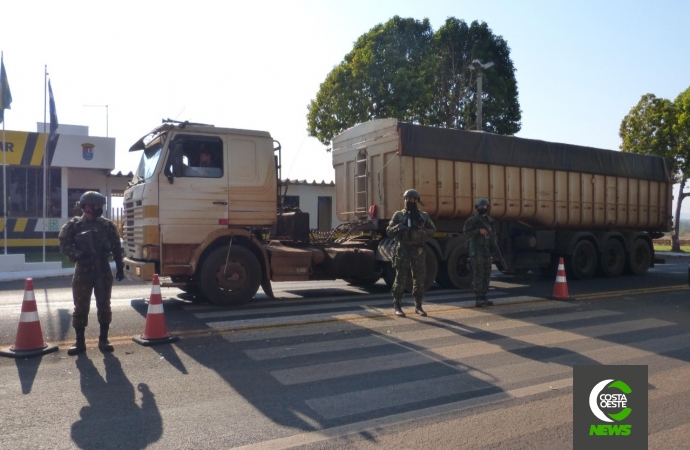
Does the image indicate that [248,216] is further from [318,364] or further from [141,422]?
[141,422]

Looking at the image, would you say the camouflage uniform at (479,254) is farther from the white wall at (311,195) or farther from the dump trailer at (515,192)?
the white wall at (311,195)

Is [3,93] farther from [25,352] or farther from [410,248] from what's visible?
[410,248]

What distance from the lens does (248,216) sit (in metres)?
10.2

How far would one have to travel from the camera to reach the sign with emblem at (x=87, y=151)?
74.4ft

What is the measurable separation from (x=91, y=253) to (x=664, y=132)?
29884mm

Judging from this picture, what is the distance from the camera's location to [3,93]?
57.0ft

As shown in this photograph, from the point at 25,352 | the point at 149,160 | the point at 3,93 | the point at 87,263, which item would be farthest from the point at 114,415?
the point at 3,93

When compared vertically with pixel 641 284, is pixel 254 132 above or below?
above

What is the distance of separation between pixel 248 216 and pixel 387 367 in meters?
4.61

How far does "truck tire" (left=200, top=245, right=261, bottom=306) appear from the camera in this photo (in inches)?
384

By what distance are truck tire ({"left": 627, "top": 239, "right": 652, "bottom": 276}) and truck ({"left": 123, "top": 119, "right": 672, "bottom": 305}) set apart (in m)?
0.04

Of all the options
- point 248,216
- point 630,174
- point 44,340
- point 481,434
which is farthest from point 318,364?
point 630,174

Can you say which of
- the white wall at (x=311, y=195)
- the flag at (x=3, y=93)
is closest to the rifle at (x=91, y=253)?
the flag at (x=3, y=93)

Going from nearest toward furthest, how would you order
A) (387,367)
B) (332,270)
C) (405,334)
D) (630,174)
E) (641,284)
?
(387,367) < (405,334) < (332,270) < (641,284) < (630,174)
